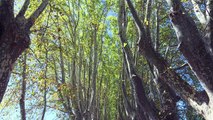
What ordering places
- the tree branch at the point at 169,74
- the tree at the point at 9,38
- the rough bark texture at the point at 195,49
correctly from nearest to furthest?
1. the tree at the point at 9,38
2. the rough bark texture at the point at 195,49
3. the tree branch at the point at 169,74

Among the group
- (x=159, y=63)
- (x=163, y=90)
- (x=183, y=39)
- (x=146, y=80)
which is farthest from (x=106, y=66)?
(x=183, y=39)

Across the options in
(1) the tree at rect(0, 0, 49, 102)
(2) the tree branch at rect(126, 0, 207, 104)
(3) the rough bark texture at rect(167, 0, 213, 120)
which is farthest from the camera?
(2) the tree branch at rect(126, 0, 207, 104)

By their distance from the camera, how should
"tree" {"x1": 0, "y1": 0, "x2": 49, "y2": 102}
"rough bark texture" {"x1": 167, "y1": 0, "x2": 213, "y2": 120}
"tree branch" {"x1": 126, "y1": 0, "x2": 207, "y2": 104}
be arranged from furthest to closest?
1. "tree branch" {"x1": 126, "y1": 0, "x2": 207, "y2": 104}
2. "rough bark texture" {"x1": 167, "y1": 0, "x2": 213, "y2": 120}
3. "tree" {"x1": 0, "y1": 0, "x2": 49, "y2": 102}

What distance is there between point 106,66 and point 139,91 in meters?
7.59

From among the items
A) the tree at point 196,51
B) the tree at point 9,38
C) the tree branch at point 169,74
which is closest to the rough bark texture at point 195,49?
the tree at point 196,51

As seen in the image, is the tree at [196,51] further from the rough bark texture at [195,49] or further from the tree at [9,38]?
the tree at [9,38]

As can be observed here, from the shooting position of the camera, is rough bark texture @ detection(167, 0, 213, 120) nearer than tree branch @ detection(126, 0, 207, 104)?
Yes

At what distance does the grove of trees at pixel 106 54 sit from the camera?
530 cm

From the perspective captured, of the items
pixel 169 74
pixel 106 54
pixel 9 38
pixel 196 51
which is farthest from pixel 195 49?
pixel 106 54

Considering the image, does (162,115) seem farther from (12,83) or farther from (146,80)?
(146,80)

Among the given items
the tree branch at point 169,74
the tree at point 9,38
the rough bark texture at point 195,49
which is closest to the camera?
the tree at point 9,38

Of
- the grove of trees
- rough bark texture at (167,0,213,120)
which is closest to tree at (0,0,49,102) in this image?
the grove of trees

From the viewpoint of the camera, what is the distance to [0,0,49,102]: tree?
4.29 meters

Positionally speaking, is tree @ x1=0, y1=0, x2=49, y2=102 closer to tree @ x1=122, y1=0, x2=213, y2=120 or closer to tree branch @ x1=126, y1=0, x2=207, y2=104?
tree @ x1=122, y1=0, x2=213, y2=120
